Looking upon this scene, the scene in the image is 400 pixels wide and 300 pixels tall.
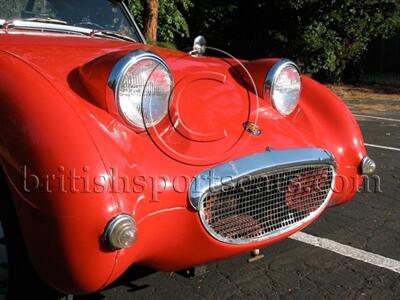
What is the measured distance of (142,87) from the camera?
2.29m

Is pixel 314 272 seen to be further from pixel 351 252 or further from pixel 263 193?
pixel 263 193

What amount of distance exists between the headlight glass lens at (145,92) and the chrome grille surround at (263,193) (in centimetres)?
37

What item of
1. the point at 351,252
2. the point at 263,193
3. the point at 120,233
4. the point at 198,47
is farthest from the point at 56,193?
the point at 351,252

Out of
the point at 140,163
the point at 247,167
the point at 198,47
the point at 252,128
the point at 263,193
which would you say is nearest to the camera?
the point at 140,163

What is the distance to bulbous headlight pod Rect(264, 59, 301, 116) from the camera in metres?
2.96

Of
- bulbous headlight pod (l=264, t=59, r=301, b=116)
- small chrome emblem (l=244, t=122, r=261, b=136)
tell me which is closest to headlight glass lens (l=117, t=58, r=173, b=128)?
small chrome emblem (l=244, t=122, r=261, b=136)

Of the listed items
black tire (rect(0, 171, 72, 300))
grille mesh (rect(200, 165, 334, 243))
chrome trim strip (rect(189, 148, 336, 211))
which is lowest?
black tire (rect(0, 171, 72, 300))

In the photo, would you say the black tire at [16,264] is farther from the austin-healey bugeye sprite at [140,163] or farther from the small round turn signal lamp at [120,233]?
the small round turn signal lamp at [120,233]

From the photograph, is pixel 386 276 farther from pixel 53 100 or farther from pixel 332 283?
pixel 53 100

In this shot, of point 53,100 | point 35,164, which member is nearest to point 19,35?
point 53,100

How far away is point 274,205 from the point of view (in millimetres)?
2523

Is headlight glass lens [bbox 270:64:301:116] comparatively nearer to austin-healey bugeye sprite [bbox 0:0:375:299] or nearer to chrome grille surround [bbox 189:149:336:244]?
austin-healey bugeye sprite [bbox 0:0:375:299]

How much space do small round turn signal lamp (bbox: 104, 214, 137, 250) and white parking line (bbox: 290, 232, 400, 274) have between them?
1675 mm

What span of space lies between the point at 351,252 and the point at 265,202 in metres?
1.04
